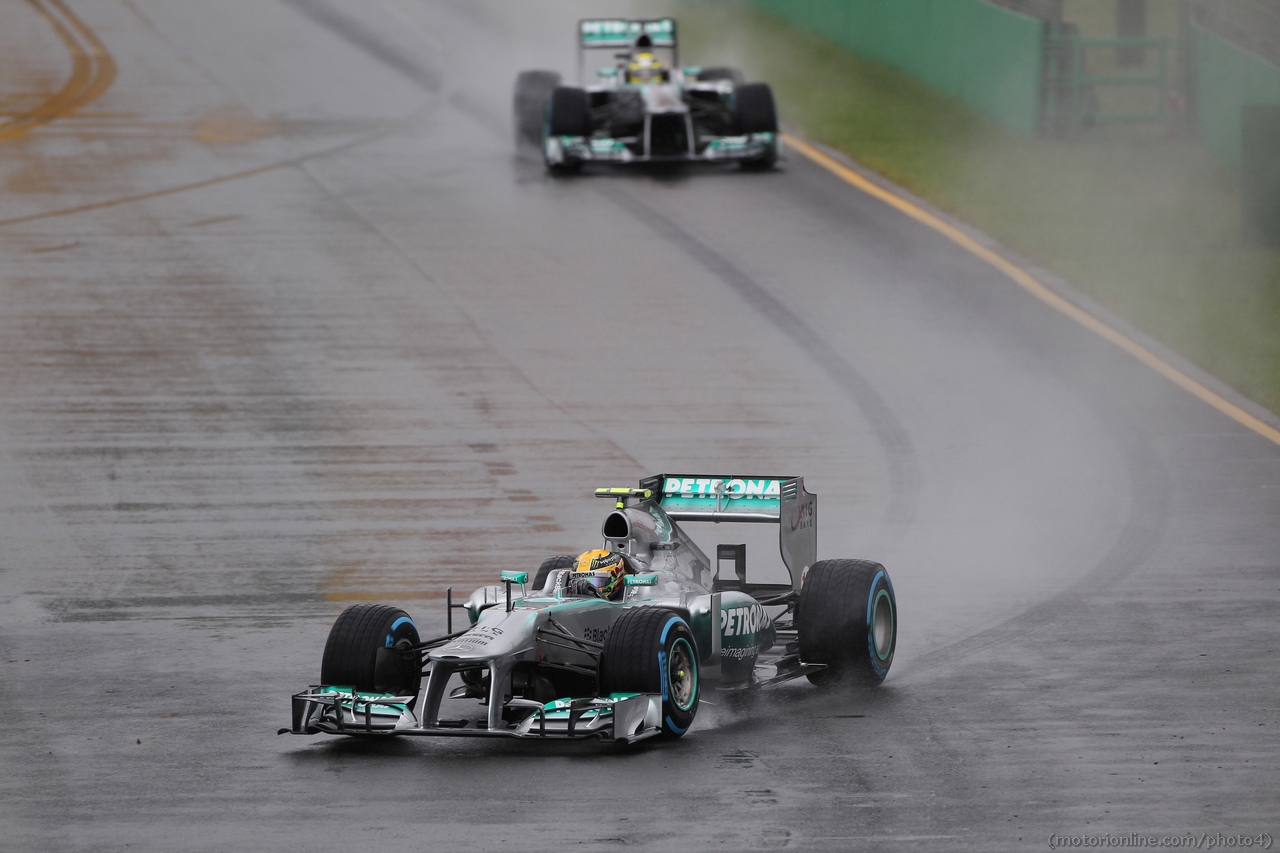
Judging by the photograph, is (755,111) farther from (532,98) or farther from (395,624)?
(395,624)

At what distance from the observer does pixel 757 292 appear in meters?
23.2

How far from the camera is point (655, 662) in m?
10.1

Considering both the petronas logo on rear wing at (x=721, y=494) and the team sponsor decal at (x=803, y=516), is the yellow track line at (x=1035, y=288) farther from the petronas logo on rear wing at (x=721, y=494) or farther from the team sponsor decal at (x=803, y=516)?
the petronas logo on rear wing at (x=721, y=494)

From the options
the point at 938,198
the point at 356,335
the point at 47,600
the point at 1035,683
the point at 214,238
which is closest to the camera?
the point at 1035,683

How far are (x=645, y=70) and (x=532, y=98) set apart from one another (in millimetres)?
2527

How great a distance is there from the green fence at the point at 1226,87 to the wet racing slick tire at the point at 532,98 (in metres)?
10.5

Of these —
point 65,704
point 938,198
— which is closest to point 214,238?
point 938,198

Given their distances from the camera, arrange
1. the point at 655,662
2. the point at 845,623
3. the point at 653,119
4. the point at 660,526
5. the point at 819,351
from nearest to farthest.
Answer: the point at 655,662, the point at 845,623, the point at 660,526, the point at 819,351, the point at 653,119

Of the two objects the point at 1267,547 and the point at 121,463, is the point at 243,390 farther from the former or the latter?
the point at 1267,547

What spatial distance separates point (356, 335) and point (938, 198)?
994 centimetres

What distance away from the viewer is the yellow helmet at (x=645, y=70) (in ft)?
93.1

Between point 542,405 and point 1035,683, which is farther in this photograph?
point 542,405

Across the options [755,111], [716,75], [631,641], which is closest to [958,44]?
[716,75]

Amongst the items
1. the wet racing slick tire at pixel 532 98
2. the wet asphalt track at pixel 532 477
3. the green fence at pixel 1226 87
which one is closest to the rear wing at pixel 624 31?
the wet racing slick tire at pixel 532 98
